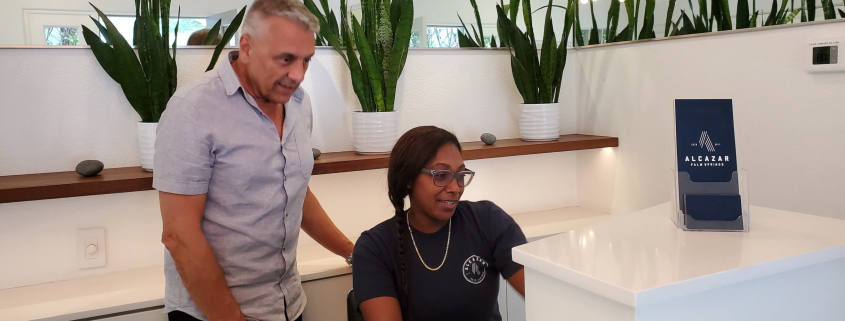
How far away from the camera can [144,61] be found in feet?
6.74

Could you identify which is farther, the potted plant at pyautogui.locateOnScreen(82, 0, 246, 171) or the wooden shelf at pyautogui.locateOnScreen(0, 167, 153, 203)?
the potted plant at pyautogui.locateOnScreen(82, 0, 246, 171)

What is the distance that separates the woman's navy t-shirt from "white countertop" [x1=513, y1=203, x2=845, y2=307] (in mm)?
533

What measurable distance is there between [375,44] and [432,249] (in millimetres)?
977

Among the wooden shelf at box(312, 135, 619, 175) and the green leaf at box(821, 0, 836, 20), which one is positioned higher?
the green leaf at box(821, 0, 836, 20)

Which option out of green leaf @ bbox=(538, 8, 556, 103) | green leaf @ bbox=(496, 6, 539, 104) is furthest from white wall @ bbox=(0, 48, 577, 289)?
green leaf @ bbox=(538, 8, 556, 103)

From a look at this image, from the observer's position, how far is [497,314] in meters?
1.78

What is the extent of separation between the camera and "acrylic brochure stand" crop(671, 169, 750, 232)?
119 centimetres

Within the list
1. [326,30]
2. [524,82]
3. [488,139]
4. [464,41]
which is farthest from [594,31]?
[326,30]

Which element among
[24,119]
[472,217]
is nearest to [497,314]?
[472,217]

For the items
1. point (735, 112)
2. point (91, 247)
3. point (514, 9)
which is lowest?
point (91, 247)

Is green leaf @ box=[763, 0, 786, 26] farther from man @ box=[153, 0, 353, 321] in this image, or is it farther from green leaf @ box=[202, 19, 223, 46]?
green leaf @ box=[202, 19, 223, 46]

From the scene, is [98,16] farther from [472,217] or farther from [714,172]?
[714,172]

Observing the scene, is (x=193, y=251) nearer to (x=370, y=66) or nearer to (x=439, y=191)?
(x=439, y=191)

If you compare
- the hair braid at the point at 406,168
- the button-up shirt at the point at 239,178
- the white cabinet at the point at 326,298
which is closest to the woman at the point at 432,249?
the hair braid at the point at 406,168
